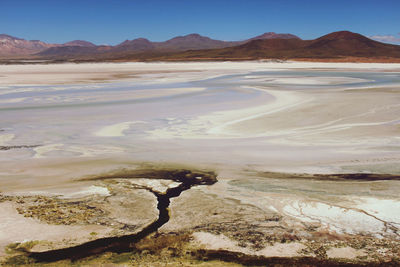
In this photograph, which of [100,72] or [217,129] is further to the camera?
[100,72]

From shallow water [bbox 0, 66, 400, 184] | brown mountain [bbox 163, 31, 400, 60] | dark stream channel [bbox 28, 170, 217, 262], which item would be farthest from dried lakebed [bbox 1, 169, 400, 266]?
brown mountain [bbox 163, 31, 400, 60]

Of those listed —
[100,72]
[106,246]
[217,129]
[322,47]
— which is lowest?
[106,246]

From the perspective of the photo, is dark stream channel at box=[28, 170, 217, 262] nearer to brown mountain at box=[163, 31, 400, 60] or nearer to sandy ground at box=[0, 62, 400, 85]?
sandy ground at box=[0, 62, 400, 85]

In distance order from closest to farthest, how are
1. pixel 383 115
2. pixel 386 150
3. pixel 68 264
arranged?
pixel 68 264
pixel 386 150
pixel 383 115

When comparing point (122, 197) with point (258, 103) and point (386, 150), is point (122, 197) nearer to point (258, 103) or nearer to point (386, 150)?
point (386, 150)

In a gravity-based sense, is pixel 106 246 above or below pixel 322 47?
below

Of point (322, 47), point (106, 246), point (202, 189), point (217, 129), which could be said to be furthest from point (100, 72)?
point (322, 47)

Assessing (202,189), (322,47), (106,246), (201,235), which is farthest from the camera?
(322,47)

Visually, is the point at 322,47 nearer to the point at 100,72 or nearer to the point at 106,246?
the point at 100,72

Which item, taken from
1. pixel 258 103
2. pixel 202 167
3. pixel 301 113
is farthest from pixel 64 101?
pixel 202 167
